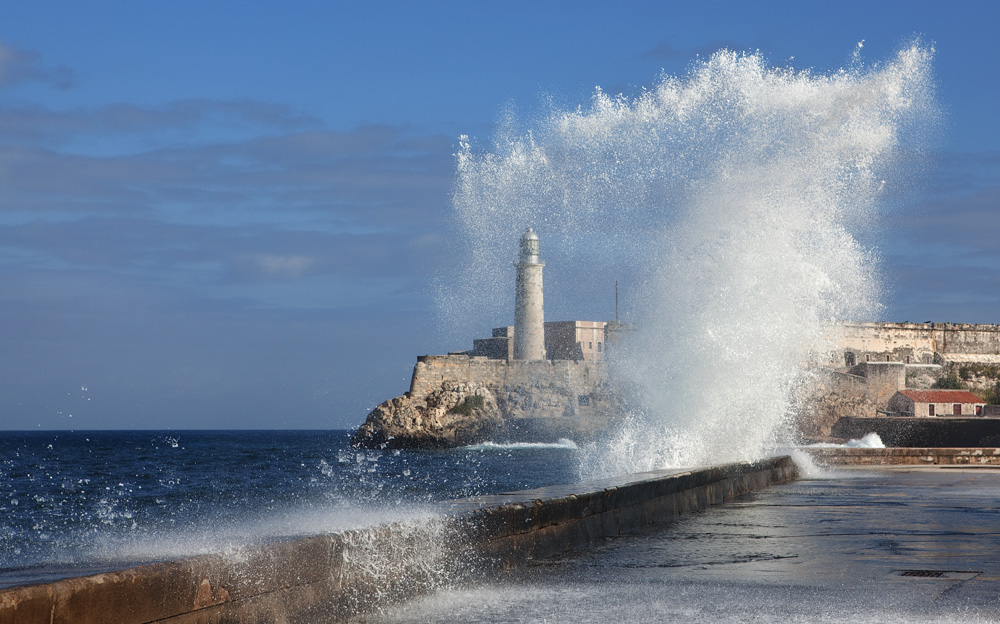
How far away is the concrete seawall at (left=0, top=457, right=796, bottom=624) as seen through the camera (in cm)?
278

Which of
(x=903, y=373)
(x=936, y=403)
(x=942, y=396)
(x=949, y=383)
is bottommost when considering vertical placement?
(x=936, y=403)

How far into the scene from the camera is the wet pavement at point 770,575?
379cm

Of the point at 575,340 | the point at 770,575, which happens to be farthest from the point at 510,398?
the point at 770,575

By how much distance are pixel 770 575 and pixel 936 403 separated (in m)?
51.0

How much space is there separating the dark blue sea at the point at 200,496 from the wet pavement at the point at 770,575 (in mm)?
839

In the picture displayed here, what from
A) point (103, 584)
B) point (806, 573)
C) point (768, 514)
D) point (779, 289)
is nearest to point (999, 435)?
point (779, 289)

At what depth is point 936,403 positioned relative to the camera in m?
51.5

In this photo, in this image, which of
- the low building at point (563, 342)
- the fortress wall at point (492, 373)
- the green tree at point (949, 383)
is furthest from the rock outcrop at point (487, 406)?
the green tree at point (949, 383)

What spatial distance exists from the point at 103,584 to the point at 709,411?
11254 mm

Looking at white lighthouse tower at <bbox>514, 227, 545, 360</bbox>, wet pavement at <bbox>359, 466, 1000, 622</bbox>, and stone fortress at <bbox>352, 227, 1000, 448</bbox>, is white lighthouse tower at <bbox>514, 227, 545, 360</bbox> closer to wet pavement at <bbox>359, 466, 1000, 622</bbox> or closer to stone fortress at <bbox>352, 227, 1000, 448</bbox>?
stone fortress at <bbox>352, 227, 1000, 448</bbox>

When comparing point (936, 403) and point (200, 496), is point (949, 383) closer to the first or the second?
point (936, 403)

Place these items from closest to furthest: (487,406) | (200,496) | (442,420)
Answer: (200,496), (442,420), (487,406)

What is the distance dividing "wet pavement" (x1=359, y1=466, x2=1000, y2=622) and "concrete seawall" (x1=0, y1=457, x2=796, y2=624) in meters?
0.14

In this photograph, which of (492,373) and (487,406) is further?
(492,373)
